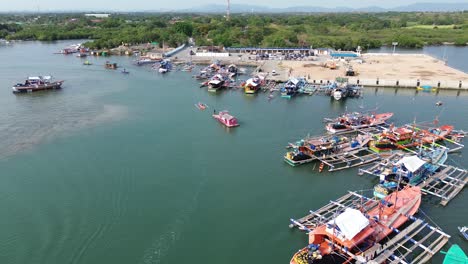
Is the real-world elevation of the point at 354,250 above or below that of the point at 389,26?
below

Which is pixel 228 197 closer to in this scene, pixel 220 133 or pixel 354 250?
pixel 354 250

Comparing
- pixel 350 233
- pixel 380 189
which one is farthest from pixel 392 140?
pixel 350 233

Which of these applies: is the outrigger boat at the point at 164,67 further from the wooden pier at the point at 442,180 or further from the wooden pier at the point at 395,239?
the wooden pier at the point at 395,239

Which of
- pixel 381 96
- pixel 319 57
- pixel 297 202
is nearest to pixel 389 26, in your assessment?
pixel 319 57

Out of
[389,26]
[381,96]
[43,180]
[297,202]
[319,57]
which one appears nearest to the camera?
[297,202]

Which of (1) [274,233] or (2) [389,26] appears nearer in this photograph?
(1) [274,233]

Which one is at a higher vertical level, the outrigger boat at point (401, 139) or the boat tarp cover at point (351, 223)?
the outrigger boat at point (401, 139)

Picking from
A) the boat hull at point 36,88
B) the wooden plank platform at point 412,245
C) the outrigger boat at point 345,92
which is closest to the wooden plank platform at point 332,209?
the wooden plank platform at point 412,245

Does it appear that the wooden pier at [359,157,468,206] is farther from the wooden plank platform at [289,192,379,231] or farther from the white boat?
the white boat
